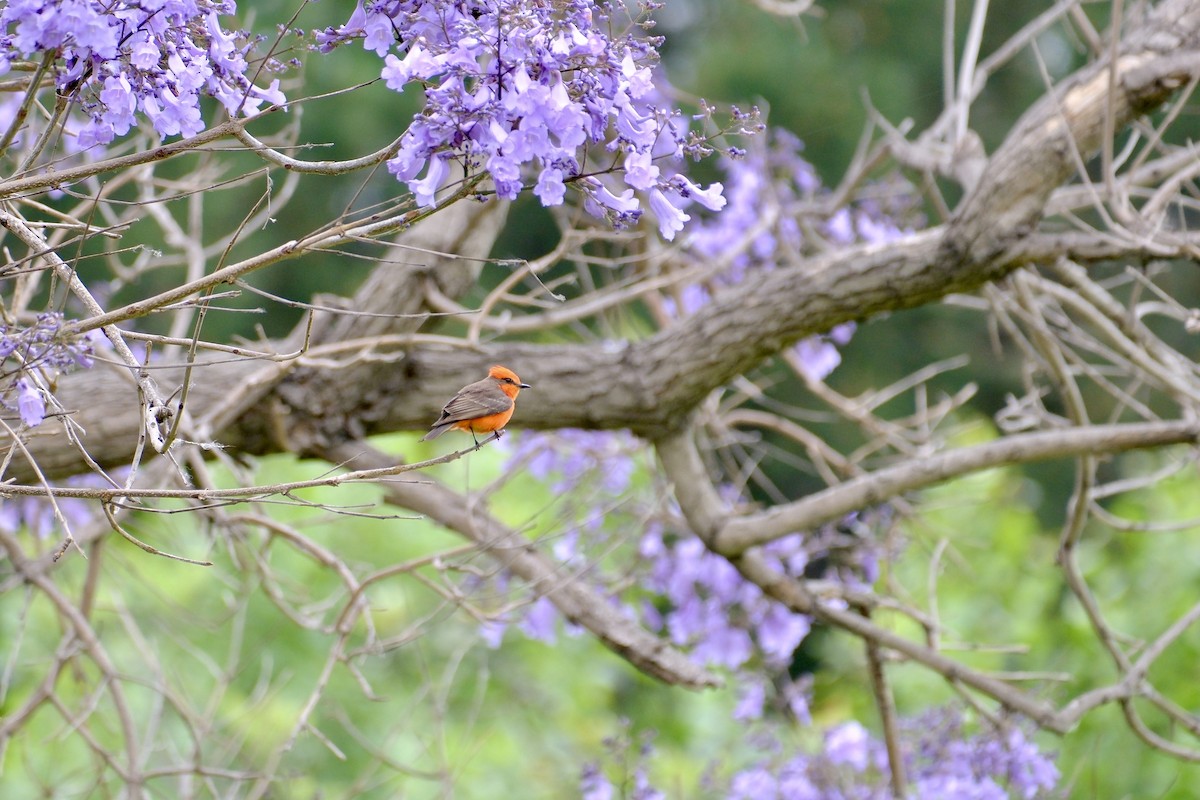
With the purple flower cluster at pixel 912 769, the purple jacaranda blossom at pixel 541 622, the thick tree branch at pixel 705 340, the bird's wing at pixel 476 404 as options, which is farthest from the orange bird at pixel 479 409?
the purple jacaranda blossom at pixel 541 622

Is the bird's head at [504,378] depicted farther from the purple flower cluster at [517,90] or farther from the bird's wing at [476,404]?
the purple flower cluster at [517,90]

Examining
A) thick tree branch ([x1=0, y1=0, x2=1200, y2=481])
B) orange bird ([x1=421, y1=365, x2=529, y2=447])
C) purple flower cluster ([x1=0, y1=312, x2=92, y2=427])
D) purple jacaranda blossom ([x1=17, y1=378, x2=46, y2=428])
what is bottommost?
thick tree branch ([x1=0, y1=0, x2=1200, y2=481])

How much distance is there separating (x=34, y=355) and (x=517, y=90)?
69cm

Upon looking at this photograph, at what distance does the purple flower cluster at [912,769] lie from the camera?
3.08m

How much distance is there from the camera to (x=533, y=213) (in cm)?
849

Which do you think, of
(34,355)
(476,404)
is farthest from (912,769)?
(34,355)

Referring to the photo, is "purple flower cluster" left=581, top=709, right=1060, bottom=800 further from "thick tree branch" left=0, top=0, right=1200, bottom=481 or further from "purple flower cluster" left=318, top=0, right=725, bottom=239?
"purple flower cluster" left=318, top=0, right=725, bottom=239

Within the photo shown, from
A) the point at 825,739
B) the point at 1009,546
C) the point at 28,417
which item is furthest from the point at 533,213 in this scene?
the point at 28,417

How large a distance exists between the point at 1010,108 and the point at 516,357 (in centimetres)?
671

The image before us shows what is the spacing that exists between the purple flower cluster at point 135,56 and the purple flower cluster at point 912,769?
1.85 m

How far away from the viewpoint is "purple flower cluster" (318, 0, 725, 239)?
121cm

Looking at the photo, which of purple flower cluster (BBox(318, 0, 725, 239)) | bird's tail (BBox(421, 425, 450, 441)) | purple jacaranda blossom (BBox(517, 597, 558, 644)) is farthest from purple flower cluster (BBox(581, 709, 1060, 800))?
purple flower cluster (BBox(318, 0, 725, 239))

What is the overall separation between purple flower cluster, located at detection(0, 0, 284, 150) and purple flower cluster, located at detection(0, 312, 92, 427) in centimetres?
21

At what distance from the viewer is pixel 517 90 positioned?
3.95 feet
